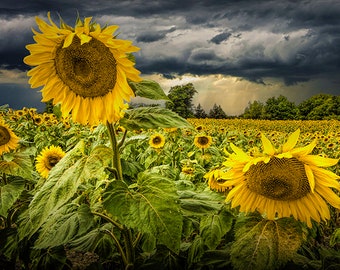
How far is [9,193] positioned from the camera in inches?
103

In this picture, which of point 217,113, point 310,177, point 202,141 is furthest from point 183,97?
point 310,177

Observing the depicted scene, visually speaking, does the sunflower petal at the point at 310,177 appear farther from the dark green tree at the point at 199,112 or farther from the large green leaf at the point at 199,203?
the dark green tree at the point at 199,112

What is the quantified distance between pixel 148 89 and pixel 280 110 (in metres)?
67.0

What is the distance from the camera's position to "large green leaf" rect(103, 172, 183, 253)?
1471 millimetres

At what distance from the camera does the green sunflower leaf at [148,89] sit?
66.6 inches

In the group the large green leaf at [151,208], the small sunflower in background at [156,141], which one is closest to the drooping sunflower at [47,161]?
the large green leaf at [151,208]

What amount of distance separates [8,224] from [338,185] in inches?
99.1

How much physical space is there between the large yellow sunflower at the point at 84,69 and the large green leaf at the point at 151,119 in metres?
0.06

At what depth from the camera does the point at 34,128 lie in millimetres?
10539

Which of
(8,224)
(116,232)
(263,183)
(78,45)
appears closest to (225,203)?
(263,183)

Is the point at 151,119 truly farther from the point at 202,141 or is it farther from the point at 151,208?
the point at 202,141

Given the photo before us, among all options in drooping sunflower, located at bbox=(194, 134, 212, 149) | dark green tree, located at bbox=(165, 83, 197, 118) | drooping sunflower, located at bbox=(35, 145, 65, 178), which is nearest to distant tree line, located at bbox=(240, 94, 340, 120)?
dark green tree, located at bbox=(165, 83, 197, 118)

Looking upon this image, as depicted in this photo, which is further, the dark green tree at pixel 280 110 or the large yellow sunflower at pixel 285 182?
the dark green tree at pixel 280 110

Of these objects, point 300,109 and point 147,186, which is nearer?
point 147,186
